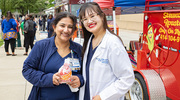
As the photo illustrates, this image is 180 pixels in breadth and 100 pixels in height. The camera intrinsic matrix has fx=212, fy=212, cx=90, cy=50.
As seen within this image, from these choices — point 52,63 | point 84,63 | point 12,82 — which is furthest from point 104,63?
point 12,82

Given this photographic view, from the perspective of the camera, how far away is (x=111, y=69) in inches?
71.1

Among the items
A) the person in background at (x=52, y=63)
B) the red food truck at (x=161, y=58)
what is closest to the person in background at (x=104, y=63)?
the person in background at (x=52, y=63)

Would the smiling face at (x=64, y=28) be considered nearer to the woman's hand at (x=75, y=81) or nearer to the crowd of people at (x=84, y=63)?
the crowd of people at (x=84, y=63)

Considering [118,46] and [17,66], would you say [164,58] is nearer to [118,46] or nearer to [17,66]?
[118,46]

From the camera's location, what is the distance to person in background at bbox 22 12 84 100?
6.55ft

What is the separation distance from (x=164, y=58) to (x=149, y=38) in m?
0.59

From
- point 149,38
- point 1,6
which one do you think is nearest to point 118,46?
point 149,38

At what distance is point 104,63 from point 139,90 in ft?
6.82

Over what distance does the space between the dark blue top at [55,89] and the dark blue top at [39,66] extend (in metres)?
0.04

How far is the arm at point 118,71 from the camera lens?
1.73 metres

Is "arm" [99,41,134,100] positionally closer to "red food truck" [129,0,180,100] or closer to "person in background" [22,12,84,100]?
"person in background" [22,12,84,100]

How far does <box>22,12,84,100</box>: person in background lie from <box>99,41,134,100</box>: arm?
0.33 m

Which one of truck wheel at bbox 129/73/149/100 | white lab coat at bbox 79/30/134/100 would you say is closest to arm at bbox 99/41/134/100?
white lab coat at bbox 79/30/134/100

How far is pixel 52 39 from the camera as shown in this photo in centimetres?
217
